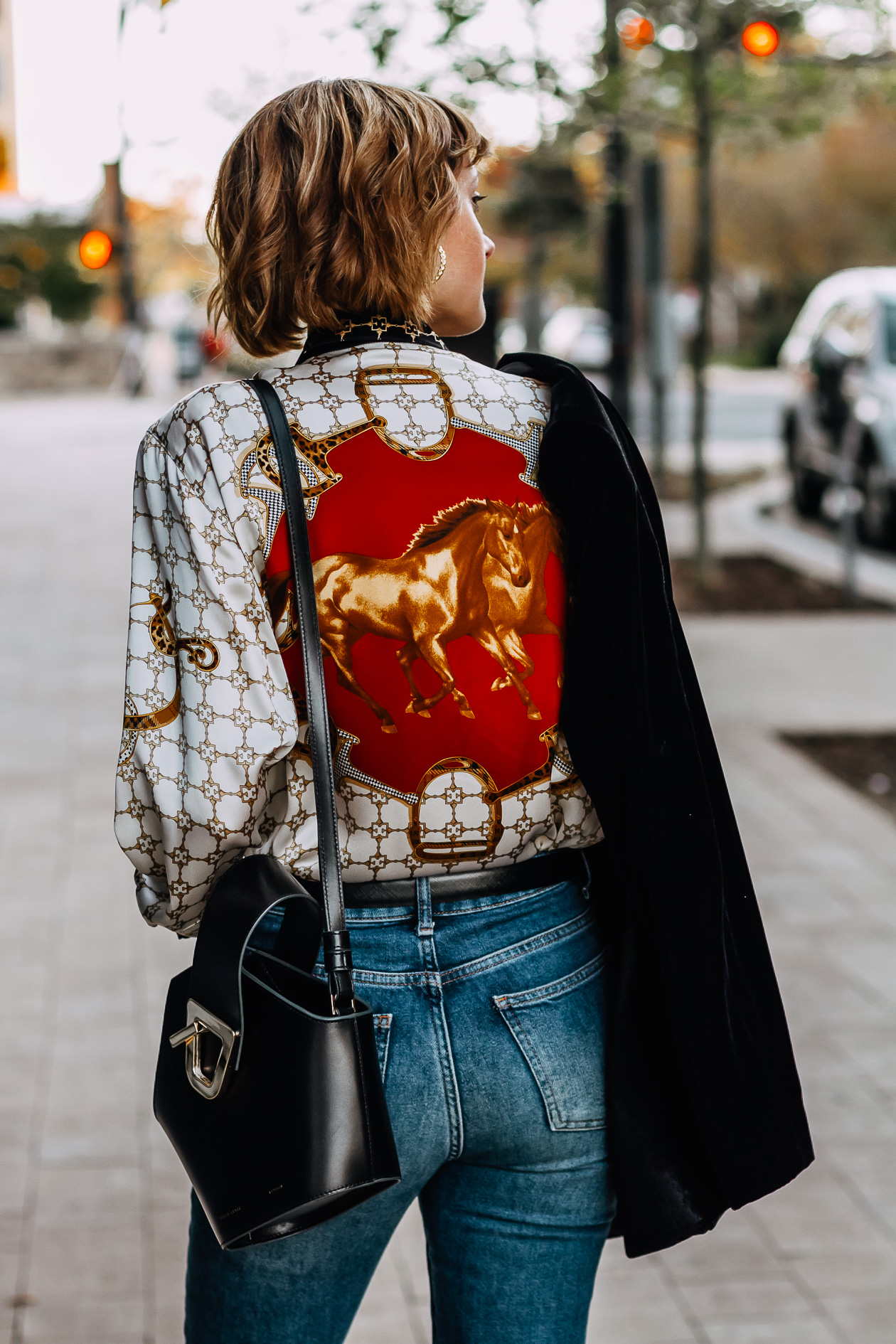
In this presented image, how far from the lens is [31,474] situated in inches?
757

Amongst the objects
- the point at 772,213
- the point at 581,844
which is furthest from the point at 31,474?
the point at 772,213

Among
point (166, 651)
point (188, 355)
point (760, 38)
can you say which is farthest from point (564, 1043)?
point (188, 355)

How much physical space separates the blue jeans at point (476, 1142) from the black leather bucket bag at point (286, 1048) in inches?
3.6

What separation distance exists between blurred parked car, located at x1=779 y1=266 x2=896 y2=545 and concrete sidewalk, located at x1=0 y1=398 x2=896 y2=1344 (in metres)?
4.01

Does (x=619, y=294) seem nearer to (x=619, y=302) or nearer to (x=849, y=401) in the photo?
(x=619, y=302)

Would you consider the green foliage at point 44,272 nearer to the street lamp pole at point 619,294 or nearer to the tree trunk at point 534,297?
the tree trunk at point 534,297

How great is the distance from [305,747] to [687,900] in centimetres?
41

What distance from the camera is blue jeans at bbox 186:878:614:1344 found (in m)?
1.64

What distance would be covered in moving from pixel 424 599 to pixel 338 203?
406 mm

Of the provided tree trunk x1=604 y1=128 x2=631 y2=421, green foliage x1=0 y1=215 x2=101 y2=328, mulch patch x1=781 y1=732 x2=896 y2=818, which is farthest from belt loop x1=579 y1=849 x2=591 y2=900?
green foliage x1=0 y1=215 x2=101 y2=328

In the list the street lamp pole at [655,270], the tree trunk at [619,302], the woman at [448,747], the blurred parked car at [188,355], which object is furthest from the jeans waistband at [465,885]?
the blurred parked car at [188,355]

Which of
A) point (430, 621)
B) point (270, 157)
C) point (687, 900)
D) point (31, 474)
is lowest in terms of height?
point (31, 474)

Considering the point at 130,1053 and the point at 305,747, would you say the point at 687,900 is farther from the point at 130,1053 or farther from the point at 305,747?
the point at 130,1053

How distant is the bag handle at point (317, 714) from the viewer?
156 cm
